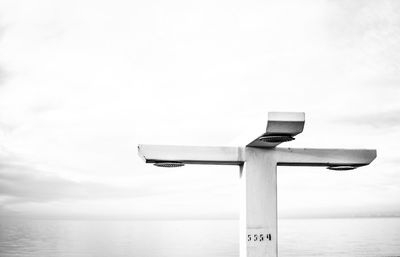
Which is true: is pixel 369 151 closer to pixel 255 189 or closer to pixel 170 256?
pixel 255 189

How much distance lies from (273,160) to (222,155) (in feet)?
2.60

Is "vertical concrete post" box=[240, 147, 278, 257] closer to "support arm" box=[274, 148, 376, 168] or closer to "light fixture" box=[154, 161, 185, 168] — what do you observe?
"support arm" box=[274, 148, 376, 168]

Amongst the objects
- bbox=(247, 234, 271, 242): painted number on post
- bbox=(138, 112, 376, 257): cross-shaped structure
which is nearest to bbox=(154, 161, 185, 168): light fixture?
bbox=(138, 112, 376, 257): cross-shaped structure

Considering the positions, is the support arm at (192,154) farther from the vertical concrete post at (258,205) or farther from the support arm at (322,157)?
the support arm at (322,157)

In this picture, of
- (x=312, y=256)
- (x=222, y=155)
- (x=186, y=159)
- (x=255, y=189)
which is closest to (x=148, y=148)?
(x=186, y=159)

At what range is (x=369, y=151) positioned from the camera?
6988mm

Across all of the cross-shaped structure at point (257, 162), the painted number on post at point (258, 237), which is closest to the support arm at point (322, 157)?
the cross-shaped structure at point (257, 162)

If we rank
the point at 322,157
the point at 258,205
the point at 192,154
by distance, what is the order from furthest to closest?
the point at 322,157, the point at 258,205, the point at 192,154

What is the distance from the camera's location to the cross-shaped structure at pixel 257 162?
21.5 feet

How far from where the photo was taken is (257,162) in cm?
678

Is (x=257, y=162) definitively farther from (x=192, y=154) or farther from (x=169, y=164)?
(x=169, y=164)

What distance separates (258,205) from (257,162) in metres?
0.64

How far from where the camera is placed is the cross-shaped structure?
655 cm

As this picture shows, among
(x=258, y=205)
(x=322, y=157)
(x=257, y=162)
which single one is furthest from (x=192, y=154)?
(x=322, y=157)
